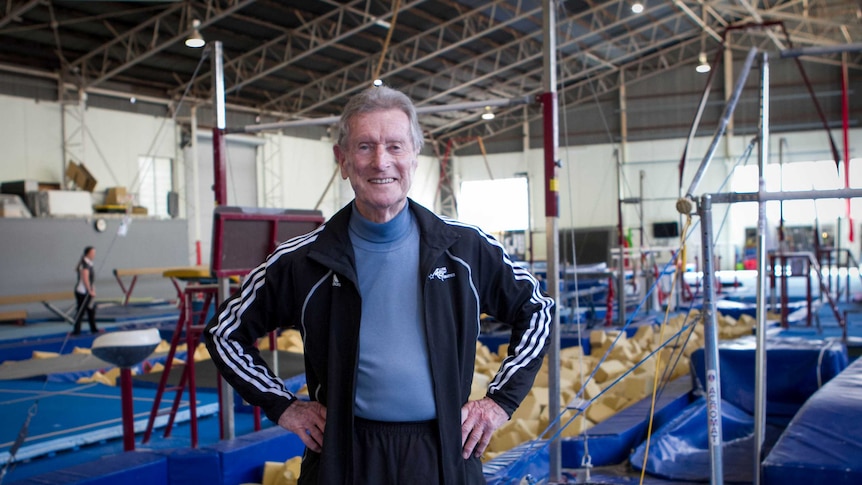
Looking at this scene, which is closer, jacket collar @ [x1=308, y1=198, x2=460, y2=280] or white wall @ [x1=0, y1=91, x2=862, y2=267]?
jacket collar @ [x1=308, y1=198, x2=460, y2=280]

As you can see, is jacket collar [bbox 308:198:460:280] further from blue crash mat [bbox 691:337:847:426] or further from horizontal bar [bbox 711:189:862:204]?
blue crash mat [bbox 691:337:847:426]

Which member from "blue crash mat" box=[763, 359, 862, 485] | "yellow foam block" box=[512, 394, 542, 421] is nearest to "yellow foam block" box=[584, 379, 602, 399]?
"yellow foam block" box=[512, 394, 542, 421]

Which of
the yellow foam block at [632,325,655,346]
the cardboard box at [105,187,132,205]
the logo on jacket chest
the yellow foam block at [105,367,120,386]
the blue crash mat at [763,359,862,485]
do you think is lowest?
the yellow foam block at [105,367,120,386]

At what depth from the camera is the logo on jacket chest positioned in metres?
1.56

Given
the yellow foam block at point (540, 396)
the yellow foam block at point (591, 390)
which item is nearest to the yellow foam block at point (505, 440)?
the yellow foam block at point (540, 396)

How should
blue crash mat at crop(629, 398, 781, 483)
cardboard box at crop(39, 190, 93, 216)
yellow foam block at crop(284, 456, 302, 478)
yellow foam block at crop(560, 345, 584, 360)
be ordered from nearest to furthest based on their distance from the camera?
yellow foam block at crop(284, 456, 302, 478) → blue crash mat at crop(629, 398, 781, 483) → yellow foam block at crop(560, 345, 584, 360) → cardboard box at crop(39, 190, 93, 216)

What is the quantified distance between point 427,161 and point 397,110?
71.1ft

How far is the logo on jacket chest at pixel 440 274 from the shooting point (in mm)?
1558

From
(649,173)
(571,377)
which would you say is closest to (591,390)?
(571,377)

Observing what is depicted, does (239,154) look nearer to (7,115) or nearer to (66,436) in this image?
(7,115)

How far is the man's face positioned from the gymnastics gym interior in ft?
3.59

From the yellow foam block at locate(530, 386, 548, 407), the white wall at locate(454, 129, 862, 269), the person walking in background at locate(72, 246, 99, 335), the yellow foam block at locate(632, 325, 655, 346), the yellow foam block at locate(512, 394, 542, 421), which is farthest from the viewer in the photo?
the white wall at locate(454, 129, 862, 269)

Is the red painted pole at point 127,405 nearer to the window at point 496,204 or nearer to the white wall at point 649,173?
the white wall at point 649,173

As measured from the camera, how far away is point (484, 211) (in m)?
22.0
